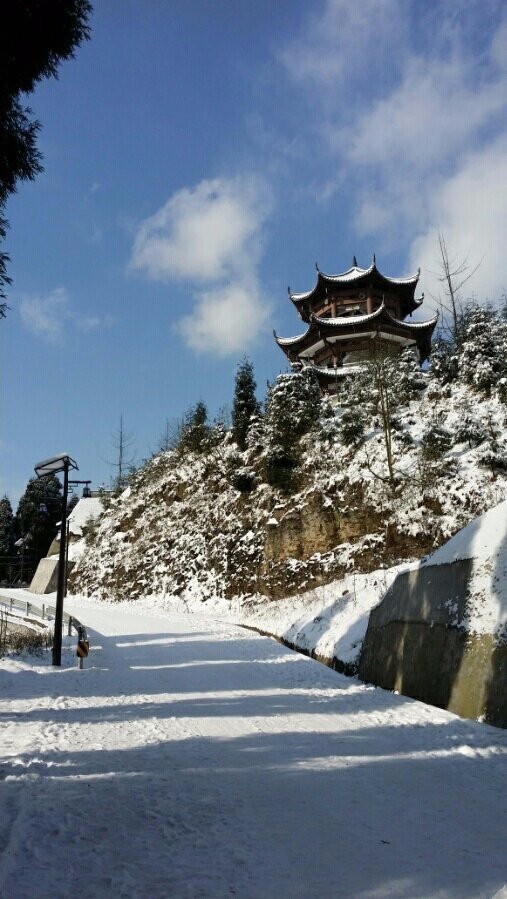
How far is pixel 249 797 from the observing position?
4.80 metres

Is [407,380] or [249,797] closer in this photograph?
[249,797]

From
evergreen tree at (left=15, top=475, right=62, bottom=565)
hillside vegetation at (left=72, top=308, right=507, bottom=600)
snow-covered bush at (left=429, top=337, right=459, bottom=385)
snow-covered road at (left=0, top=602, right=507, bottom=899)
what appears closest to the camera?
snow-covered road at (left=0, top=602, right=507, bottom=899)

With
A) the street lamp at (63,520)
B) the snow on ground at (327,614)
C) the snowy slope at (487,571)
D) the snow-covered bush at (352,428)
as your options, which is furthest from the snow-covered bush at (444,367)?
the snowy slope at (487,571)

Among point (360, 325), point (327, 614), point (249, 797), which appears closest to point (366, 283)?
point (360, 325)

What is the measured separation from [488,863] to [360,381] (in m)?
26.7

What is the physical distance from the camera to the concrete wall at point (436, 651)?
23.4 feet

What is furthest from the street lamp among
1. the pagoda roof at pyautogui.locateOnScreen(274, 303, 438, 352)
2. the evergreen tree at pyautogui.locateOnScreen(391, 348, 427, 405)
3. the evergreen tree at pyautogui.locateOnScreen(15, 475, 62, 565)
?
the evergreen tree at pyautogui.locateOnScreen(15, 475, 62, 565)

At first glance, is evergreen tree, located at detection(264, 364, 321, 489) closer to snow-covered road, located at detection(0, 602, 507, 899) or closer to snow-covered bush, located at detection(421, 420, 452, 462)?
snow-covered bush, located at detection(421, 420, 452, 462)

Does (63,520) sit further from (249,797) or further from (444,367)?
(444,367)

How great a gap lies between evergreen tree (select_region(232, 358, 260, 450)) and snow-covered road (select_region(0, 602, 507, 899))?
26.1 metres

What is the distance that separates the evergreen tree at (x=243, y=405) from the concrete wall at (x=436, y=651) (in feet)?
81.2

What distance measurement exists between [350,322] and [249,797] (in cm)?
3394

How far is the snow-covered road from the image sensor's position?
340 cm

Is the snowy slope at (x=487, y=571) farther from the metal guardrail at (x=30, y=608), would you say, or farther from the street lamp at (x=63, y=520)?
the metal guardrail at (x=30, y=608)
